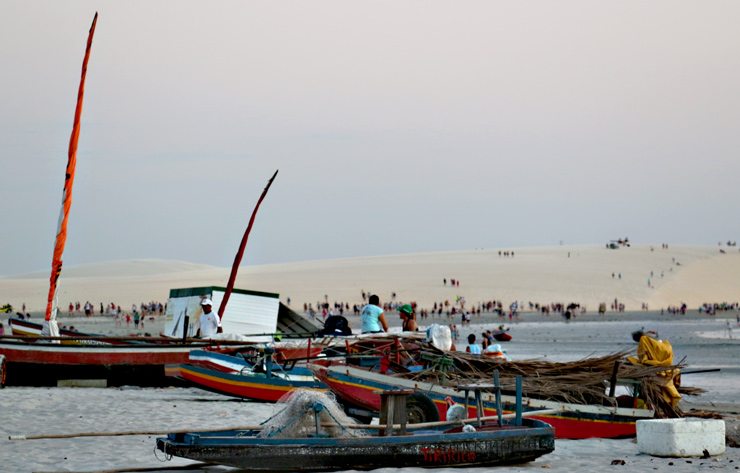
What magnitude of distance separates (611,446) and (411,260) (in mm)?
117487

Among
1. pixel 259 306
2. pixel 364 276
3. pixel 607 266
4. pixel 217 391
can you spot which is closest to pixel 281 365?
pixel 217 391

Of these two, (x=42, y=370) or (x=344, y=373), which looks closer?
(x=344, y=373)

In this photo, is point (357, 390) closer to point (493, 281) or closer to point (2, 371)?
point (2, 371)

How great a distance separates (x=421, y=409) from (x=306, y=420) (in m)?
2.45

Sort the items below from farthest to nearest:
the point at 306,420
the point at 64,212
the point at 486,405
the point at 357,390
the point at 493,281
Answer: the point at 493,281, the point at 64,212, the point at 486,405, the point at 357,390, the point at 306,420

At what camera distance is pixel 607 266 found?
11775 centimetres

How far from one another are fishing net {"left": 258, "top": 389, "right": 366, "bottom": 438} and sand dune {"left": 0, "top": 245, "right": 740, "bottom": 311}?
7725cm

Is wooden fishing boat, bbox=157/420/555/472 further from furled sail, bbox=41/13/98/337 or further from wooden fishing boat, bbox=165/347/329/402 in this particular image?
furled sail, bbox=41/13/98/337

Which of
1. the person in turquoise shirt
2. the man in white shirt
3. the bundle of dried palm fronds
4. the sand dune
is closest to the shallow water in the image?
the bundle of dried palm fronds

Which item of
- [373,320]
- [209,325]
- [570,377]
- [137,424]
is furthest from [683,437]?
[209,325]

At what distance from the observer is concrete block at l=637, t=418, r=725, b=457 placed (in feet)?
41.9

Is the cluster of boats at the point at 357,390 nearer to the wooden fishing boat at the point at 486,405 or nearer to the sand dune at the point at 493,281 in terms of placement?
the wooden fishing boat at the point at 486,405

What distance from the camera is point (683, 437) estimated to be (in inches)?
503

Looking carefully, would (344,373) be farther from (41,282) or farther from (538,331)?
(41,282)
